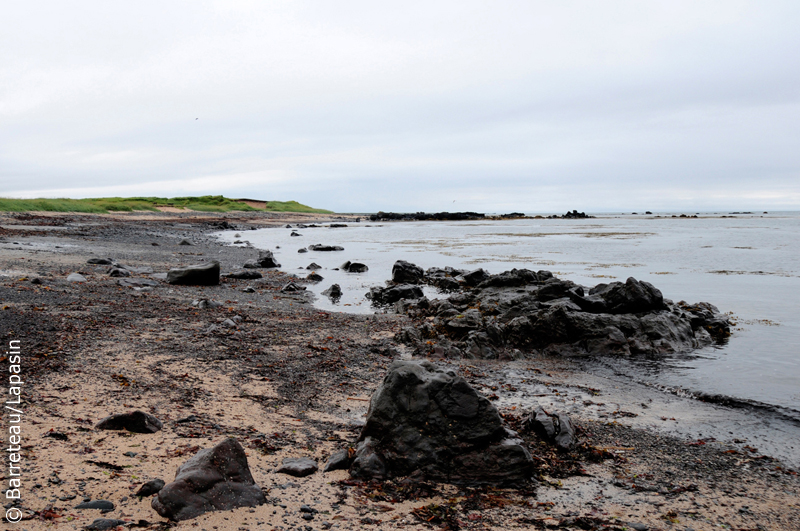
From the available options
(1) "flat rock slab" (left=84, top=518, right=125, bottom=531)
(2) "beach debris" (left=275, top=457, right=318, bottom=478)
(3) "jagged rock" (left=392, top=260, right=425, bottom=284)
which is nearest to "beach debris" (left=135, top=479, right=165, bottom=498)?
(1) "flat rock slab" (left=84, top=518, right=125, bottom=531)

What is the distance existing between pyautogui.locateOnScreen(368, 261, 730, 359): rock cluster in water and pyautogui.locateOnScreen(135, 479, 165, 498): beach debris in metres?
5.60

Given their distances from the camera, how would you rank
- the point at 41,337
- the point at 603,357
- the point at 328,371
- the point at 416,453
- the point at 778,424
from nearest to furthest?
the point at 416,453, the point at 778,424, the point at 41,337, the point at 328,371, the point at 603,357

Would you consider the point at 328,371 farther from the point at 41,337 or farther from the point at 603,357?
the point at 603,357

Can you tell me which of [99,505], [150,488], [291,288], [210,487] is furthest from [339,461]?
[291,288]

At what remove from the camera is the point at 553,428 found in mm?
5074

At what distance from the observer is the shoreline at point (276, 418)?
12.1ft

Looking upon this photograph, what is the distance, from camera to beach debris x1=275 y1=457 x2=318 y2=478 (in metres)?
4.08

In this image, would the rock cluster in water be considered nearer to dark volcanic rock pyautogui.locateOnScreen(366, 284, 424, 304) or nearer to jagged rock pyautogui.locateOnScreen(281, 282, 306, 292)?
dark volcanic rock pyautogui.locateOnScreen(366, 284, 424, 304)

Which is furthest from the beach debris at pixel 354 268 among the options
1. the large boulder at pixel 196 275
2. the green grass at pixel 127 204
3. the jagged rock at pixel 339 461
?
the green grass at pixel 127 204

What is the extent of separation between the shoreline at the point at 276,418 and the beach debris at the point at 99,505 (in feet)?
0.16

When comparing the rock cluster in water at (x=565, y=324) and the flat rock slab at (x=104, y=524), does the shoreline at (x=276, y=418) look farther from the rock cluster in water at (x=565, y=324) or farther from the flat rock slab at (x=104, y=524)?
the rock cluster in water at (x=565, y=324)

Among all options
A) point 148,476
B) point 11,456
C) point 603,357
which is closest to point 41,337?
point 11,456

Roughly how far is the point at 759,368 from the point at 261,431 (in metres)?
8.15

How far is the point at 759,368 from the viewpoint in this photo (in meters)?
8.31
